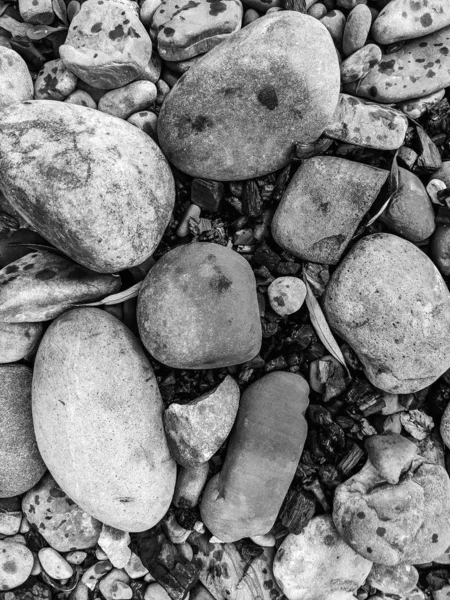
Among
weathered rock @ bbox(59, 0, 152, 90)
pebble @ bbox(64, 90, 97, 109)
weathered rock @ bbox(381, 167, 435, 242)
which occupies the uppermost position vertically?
weathered rock @ bbox(59, 0, 152, 90)

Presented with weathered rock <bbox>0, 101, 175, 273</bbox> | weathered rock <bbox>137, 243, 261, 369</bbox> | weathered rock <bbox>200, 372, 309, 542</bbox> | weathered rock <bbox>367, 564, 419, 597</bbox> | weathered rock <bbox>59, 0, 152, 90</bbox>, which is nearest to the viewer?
weathered rock <bbox>0, 101, 175, 273</bbox>

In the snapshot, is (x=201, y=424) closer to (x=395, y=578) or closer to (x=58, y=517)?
(x=58, y=517)

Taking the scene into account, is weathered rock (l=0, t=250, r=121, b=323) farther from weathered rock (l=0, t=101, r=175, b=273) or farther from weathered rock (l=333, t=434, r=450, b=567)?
weathered rock (l=333, t=434, r=450, b=567)

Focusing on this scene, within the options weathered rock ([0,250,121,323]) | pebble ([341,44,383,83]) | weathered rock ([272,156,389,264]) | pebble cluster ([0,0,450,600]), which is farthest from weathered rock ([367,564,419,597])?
pebble ([341,44,383,83])

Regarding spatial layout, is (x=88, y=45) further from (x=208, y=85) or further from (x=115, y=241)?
(x=115, y=241)

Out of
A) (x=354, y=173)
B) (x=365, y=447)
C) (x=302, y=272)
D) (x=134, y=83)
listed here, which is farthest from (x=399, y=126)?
(x=365, y=447)

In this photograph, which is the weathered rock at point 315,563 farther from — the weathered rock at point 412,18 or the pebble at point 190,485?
the weathered rock at point 412,18
